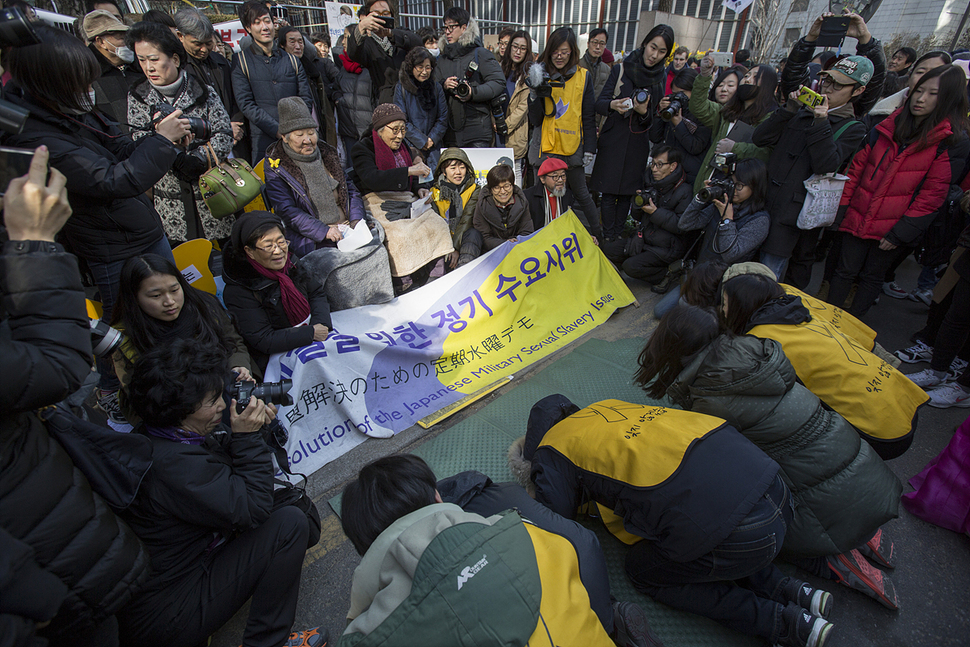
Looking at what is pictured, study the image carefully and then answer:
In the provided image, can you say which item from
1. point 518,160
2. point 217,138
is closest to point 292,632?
point 217,138

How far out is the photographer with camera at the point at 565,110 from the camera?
444 centimetres

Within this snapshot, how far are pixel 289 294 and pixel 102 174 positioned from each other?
100 cm

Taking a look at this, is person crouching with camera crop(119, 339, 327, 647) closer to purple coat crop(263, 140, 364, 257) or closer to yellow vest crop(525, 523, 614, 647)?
yellow vest crop(525, 523, 614, 647)

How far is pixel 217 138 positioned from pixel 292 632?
11.1ft

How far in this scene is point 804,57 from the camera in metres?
Answer: 3.66

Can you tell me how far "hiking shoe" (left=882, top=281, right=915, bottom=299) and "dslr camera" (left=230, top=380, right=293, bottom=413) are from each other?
5.23 m

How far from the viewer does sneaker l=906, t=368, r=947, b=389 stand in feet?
10.2

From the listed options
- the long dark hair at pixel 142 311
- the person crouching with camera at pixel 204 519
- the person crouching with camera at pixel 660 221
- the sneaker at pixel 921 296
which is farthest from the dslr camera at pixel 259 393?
the sneaker at pixel 921 296

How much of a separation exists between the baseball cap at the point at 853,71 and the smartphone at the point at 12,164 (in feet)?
14.4

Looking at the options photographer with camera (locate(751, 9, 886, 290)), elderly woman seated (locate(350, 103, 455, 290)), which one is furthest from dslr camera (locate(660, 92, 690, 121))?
elderly woman seated (locate(350, 103, 455, 290))

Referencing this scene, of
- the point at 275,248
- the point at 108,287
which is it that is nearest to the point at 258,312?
the point at 275,248

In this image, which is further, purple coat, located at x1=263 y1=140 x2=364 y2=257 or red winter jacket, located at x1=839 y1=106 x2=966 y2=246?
purple coat, located at x1=263 y1=140 x2=364 y2=257

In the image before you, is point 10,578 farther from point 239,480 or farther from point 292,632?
point 292,632

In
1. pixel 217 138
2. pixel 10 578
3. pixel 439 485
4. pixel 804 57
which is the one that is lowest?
pixel 439 485
